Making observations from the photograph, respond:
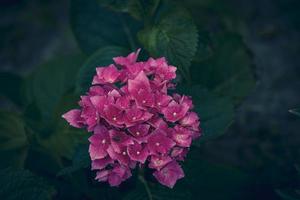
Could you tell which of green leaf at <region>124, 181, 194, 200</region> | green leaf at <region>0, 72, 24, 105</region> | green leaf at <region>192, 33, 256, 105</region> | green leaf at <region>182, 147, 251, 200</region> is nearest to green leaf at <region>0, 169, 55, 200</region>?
green leaf at <region>124, 181, 194, 200</region>

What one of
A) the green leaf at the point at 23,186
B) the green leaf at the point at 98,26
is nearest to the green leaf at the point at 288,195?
the green leaf at the point at 23,186

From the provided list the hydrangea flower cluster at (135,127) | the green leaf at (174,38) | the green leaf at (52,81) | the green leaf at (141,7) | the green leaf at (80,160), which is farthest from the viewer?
the green leaf at (52,81)

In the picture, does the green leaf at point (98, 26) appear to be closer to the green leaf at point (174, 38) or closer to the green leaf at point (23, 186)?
the green leaf at point (174, 38)

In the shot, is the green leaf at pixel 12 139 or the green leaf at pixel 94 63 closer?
the green leaf at pixel 94 63

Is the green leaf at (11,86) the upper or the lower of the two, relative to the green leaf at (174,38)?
lower

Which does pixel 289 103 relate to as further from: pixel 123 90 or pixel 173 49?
pixel 123 90

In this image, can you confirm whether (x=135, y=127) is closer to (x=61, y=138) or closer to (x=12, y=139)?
(x=61, y=138)

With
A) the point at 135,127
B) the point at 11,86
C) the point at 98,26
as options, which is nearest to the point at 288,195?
the point at 135,127

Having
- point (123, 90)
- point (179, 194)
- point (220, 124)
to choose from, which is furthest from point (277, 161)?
point (123, 90)

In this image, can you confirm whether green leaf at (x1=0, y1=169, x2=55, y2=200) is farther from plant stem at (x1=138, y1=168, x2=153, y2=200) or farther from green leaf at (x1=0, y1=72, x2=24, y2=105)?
green leaf at (x1=0, y1=72, x2=24, y2=105)
